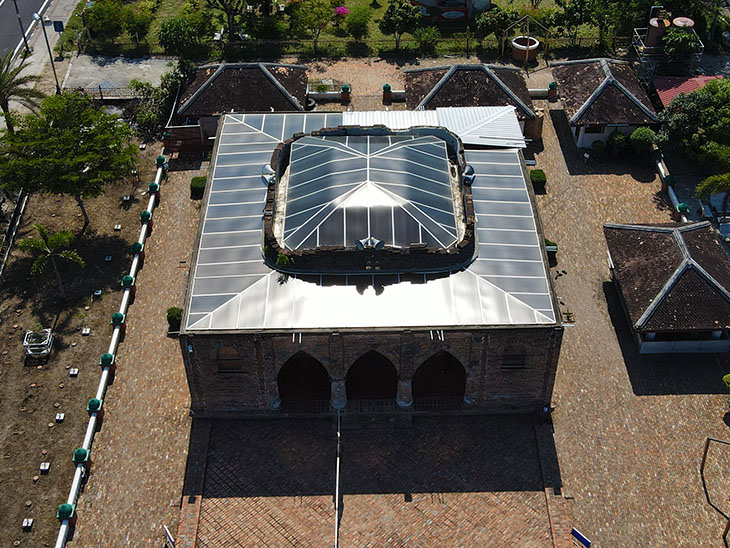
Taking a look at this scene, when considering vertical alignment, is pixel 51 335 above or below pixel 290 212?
below

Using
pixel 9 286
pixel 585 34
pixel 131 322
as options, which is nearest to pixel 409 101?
pixel 585 34

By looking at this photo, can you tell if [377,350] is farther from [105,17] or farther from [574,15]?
[105,17]

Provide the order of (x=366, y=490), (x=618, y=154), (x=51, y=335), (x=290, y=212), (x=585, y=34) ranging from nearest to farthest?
(x=366, y=490) < (x=290, y=212) < (x=51, y=335) < (x=618, y=154) < (x=585, y=34)

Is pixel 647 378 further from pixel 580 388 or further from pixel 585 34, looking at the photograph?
pixel 585 34

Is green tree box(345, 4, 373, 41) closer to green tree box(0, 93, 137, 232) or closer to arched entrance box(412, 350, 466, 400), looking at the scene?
green tree box(0, 93, 137, 232)

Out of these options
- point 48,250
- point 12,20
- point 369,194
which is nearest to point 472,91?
point 369,194

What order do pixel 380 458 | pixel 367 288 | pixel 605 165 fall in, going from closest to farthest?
pixel 367 288 < pixel 380 458 < pixel 605 165
